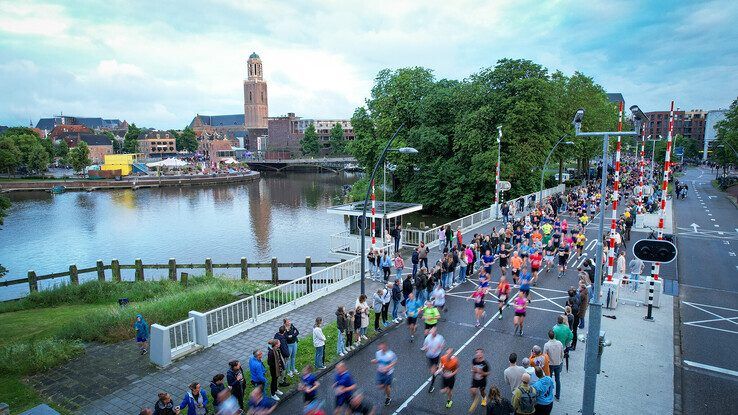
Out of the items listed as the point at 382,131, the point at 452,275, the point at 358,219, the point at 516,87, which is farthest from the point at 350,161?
the point at 452,275

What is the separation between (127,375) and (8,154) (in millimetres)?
99385

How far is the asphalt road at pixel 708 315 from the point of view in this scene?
10695 mm

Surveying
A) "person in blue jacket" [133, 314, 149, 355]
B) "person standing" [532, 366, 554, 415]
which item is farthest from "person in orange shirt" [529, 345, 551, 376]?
"person in blue jacket" [133, 314, 149, 355]

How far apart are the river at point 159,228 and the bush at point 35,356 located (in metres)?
14.3

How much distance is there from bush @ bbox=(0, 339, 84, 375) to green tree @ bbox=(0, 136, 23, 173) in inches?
3747

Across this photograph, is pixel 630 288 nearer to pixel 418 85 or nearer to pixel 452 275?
pixel 452 275

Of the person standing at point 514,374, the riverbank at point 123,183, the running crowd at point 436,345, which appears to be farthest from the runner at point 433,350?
the riverbank at point 123,183

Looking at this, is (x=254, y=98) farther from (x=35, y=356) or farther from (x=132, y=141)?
(x=35, y=356)

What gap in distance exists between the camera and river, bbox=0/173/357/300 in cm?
3659

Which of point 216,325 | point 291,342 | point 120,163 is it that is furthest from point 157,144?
point 291,342

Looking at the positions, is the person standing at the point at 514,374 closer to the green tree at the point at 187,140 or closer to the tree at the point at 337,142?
the tree at the point at 337,142

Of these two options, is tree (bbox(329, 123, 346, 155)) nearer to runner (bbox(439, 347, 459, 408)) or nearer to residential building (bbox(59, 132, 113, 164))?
residential building (bbox(59, 132, 113, 164))

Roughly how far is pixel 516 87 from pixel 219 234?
1212 inches

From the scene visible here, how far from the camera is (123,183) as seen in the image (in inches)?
3625
